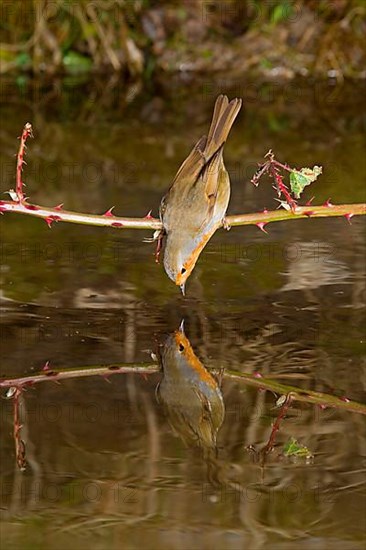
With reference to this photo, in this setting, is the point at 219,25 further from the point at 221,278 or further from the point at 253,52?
the point at 221,278

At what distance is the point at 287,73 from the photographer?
24.8 feet

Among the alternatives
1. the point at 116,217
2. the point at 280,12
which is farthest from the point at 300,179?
the point at 280,12

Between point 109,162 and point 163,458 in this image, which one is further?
point 109,162

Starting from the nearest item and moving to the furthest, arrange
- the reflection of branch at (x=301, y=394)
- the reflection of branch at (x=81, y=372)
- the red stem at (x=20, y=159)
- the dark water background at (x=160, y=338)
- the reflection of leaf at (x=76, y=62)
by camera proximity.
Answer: the dark water background at (x=160, y=338) → the red stem at (x=20, y=159) → the reflection of branch at (x=301, y=394) → the reflection of branch at (x=81, y=372) → the reflection of leaf at (x=76, y=62)

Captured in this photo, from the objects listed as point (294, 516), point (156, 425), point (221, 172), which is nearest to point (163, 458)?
point (156, 425)

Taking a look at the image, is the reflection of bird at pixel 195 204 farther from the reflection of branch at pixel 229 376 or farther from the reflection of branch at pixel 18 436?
the reflection of branch at pixel 18 436

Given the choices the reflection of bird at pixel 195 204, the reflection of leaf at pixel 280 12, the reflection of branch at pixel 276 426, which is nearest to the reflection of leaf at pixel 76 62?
the reflection of leaf at pixel 280 12

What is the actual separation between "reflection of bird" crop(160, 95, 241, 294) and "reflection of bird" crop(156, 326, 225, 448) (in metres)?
0.22

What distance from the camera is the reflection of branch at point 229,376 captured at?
10.0 feet

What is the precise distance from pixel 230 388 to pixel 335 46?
4637 mm

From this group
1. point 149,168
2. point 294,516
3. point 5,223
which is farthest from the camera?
point 149,168

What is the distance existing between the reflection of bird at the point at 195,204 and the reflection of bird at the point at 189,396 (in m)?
0.22

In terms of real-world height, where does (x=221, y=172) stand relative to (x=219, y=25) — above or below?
below

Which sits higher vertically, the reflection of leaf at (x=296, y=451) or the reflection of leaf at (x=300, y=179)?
the reflection of leaf at (x=300, y=179)
